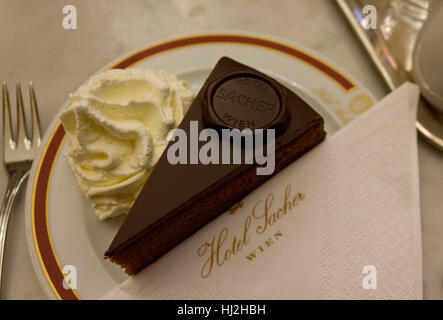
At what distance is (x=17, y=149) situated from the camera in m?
1.34

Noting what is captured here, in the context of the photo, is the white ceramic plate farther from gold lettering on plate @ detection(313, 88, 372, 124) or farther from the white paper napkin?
the white paper napkin

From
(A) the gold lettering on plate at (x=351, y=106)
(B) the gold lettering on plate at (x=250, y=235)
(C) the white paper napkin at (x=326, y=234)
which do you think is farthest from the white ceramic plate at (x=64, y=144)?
(B) the gold lettering on plate at (x=250, y=235)

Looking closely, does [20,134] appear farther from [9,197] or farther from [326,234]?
[326,234]

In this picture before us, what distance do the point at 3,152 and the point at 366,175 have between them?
3.76ft

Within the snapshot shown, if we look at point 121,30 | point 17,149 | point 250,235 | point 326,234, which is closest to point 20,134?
point 17,149

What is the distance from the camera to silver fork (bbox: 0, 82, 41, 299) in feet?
4.18

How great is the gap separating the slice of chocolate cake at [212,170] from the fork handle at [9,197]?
1.24 ft

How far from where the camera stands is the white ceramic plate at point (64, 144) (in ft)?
3.74

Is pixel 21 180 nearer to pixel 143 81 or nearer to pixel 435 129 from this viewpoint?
pixel 143 81

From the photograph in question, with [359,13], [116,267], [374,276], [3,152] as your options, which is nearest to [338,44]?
[359,13]

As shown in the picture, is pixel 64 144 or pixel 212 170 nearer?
pixel 212 170

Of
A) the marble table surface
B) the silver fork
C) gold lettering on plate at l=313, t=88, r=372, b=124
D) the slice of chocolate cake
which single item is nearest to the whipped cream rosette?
the slice of chocolate cake

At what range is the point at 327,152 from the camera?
1202mm

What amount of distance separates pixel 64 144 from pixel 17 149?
0.17 metres
